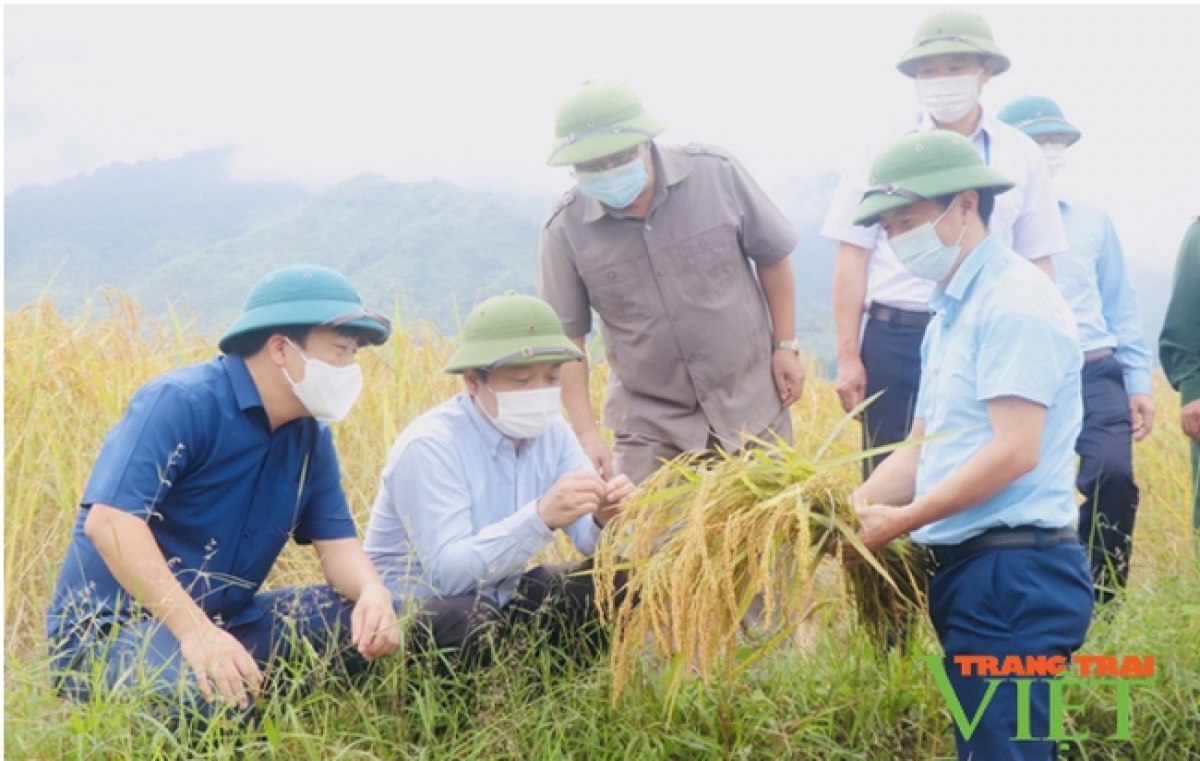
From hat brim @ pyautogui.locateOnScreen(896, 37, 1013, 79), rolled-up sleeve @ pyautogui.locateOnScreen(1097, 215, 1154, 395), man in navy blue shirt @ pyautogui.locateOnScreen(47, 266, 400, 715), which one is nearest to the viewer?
man in navy blue shirt @ pyautogui.locateOnScreen(47, 266, 400, 715)

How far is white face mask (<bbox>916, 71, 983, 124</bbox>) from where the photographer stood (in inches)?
197

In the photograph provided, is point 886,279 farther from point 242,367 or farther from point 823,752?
point 242,367

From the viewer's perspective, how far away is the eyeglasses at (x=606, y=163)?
4.66 m

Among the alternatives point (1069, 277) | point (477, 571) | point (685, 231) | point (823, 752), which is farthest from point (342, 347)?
point (1069, 277)

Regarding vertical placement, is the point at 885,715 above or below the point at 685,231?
below

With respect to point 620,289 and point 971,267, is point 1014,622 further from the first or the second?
point 620,289

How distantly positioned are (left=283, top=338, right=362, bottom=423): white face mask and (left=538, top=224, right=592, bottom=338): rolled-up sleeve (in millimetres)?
1278

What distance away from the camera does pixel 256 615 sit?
4102 mm

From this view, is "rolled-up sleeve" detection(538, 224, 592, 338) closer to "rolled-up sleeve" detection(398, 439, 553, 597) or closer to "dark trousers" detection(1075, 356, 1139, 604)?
"rolled-up sleeve" detection(398, 439, 553, 597)

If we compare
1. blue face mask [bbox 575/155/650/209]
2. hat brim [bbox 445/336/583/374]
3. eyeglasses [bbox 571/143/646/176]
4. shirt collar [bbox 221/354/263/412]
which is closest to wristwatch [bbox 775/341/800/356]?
blue face mask [bbox 575/155/650/209]

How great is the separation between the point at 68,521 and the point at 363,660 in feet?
6.08

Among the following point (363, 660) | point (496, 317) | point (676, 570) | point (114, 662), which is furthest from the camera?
point (496, 317)

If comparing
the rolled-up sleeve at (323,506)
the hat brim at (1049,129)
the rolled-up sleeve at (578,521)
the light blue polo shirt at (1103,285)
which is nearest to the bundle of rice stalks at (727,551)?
the rolled-up sleeve at (578,521)

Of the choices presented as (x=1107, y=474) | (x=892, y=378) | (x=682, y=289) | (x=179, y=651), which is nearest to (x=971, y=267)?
(x=892, y=378)
